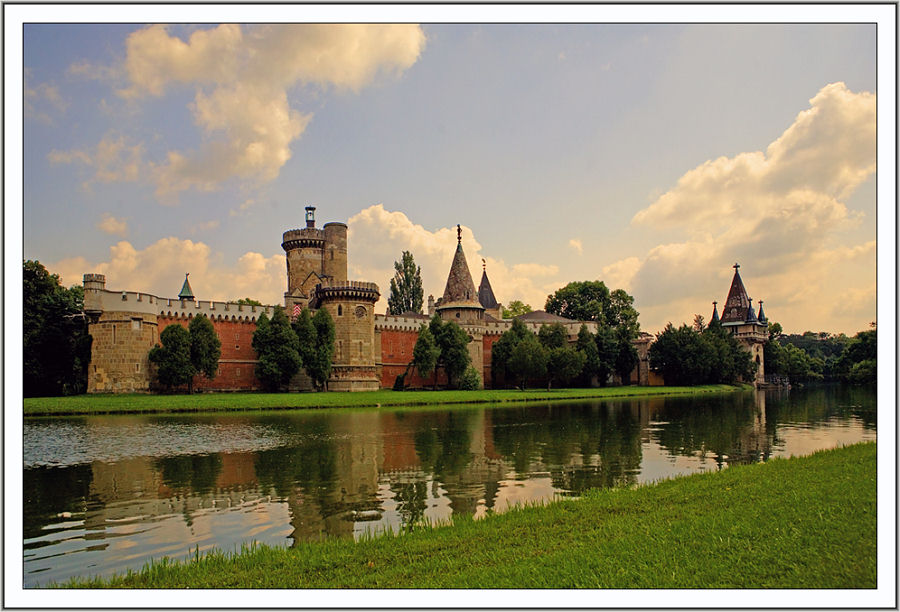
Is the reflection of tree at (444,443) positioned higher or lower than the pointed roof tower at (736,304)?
lower

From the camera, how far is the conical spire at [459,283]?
59.2 meters

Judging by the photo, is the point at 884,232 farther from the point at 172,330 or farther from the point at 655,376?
the point at 655,376

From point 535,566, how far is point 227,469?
9.70 metres

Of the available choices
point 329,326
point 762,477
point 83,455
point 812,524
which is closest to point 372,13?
point 812,524

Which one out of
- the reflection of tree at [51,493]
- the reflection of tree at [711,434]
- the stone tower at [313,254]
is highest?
the stone tower at [313,254]

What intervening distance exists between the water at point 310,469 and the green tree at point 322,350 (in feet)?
57.6

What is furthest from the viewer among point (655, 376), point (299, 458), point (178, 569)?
point (655, 376)

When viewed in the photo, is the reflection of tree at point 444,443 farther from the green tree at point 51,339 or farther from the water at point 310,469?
the green tree at point 51,339

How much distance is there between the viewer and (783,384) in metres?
76.1

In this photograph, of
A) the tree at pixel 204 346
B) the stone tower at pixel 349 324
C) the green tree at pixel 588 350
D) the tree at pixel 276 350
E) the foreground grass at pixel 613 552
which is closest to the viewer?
the foreground grass at pixel 613 552

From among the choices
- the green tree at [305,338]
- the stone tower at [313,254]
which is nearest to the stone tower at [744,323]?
the stone tower at [313,254]

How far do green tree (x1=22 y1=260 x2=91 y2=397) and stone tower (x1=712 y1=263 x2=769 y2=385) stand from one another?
61.2 metres

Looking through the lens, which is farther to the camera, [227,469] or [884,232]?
[227,469]

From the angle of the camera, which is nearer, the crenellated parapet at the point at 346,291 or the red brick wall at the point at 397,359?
the crenellated parapet at the point at 346,291
